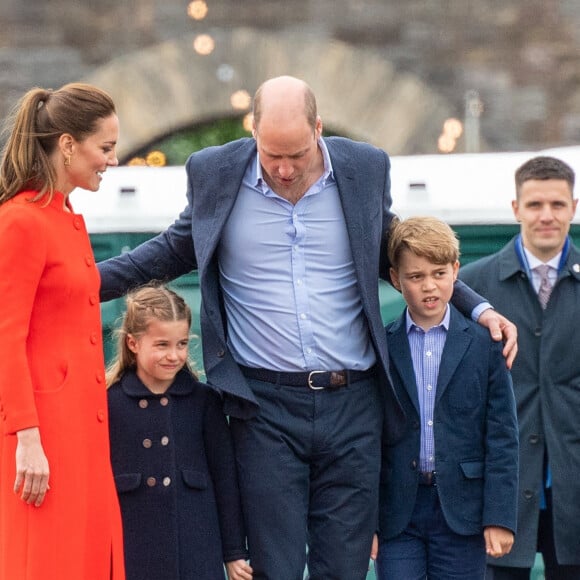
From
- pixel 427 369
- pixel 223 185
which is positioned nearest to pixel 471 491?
pixel 427 369

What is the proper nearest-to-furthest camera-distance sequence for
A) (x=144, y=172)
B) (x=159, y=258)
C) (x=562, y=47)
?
(x=159, y=258) → (x=144, y=172) → (x=562, y=47)

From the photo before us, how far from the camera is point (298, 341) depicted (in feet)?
14.8

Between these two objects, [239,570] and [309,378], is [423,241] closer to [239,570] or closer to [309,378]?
[309,378]

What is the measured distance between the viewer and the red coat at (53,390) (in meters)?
4.09

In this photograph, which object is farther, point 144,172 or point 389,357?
point 144,172

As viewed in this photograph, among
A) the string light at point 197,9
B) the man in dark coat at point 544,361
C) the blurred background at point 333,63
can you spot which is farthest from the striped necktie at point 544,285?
the string light at point 197,9

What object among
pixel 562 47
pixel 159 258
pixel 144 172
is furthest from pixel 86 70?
pixel 159 258

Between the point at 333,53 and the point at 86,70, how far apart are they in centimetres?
167

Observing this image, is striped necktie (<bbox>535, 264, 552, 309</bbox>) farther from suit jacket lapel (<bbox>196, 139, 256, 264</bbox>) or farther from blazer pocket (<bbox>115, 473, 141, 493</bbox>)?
blazer pocket (<bbox>115, 473, 141, 493</bbox>)

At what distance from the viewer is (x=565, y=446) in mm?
5391

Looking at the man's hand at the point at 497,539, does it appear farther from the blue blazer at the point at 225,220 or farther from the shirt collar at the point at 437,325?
the shirt collar at the point at 437,325

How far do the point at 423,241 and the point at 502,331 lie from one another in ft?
1.34

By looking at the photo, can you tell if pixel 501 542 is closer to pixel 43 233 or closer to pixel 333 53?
pixel 43 233

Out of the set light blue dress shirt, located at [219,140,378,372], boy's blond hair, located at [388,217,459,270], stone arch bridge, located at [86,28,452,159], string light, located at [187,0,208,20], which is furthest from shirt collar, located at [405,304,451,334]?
string light, located at [187,0,208,20]
